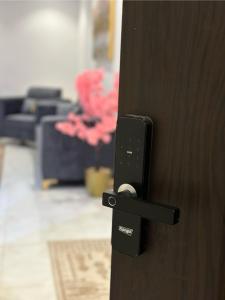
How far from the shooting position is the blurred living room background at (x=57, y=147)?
8.32 feet

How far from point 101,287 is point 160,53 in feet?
6.16

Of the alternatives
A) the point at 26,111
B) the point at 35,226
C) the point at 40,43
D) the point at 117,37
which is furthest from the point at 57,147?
the point at 40,43

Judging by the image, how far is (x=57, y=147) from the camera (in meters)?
4.03

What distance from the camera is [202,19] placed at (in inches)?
25.5

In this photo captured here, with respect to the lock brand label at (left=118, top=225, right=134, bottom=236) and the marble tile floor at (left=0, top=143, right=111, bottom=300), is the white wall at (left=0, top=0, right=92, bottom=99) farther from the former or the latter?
the lock brand label at (left=118, top=225, right=134, bottom=236)

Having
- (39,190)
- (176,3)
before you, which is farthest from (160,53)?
(39,190)

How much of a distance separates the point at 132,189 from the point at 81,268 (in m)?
1.92

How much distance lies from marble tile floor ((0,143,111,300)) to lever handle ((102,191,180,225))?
1616 millimetres

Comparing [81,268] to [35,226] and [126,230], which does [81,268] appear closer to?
[35,226]

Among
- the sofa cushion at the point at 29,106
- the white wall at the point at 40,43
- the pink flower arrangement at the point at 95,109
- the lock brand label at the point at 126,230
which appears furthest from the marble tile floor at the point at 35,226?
the white wall at the point at 40,43

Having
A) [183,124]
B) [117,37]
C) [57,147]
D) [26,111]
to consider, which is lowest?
[57,147]

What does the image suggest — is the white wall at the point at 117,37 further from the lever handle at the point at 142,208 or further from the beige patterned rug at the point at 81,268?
the lever handle at the point at 142,208

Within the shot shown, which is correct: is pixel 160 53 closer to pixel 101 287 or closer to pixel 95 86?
pixel 101 287

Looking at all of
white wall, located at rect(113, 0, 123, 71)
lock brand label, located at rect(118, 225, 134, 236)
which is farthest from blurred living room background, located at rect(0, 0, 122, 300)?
lock brand label, located at rect(118, 225, 134, 236)
